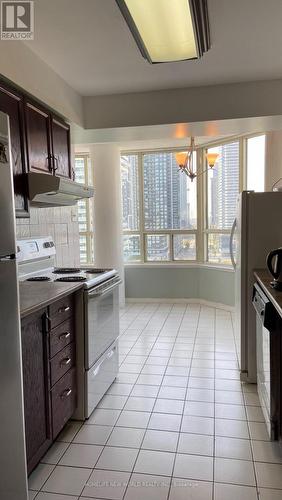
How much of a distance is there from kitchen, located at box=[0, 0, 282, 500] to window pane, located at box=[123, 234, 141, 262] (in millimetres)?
1596

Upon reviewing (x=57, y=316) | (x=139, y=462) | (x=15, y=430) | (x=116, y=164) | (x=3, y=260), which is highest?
(x=116, y=164)

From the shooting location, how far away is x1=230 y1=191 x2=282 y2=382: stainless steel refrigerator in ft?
9.58

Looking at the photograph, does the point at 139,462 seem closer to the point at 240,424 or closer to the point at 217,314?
the point at 240,424

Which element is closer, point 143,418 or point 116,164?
point 143,418

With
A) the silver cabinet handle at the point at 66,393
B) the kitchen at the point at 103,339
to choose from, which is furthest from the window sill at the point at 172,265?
the silver cabinet handle at the point at 66,393

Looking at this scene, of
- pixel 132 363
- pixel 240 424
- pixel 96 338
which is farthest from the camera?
pixel 132 363

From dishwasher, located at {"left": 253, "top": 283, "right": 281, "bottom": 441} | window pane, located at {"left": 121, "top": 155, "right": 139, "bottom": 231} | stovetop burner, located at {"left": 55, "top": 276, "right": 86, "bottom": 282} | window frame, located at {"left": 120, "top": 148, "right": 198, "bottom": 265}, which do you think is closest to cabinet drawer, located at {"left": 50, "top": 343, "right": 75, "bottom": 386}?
stovetop burner, located at {"left": 55, "top": 276, "right": 86, "bottom": 282}

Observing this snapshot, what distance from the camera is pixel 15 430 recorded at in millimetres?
1479

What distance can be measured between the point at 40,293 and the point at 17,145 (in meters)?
0.97

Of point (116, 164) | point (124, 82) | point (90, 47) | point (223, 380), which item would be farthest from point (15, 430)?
point (116, 164)

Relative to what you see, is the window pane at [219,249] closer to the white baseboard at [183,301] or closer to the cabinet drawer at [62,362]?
the white baseboard at [183,301]

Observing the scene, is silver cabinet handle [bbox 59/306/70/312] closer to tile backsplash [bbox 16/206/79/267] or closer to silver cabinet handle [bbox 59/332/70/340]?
silver cabinet handle [bbox 59/332/70/340]

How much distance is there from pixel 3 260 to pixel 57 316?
0.86 metres

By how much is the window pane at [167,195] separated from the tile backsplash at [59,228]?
7.61 ft
